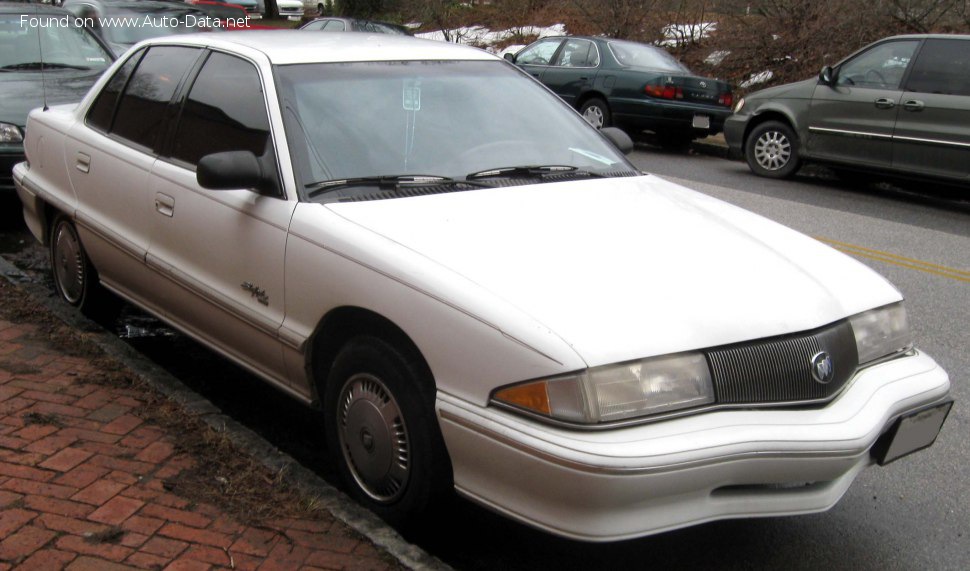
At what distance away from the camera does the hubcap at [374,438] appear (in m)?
3.48

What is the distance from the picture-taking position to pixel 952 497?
4.18 metres

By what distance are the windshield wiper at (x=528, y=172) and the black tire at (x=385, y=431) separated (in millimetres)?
1007

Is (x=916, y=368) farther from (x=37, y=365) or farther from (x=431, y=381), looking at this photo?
(x=37, y=365)

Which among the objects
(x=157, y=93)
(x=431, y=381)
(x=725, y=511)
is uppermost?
(x=157, y=93)

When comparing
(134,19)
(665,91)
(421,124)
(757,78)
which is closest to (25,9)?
(134,19)

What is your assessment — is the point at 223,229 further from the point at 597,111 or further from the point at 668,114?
the point at 597,111

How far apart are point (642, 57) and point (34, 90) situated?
9.11 m

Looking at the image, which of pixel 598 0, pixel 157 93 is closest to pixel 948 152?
pixel 157 93

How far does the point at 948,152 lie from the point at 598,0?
12.9m

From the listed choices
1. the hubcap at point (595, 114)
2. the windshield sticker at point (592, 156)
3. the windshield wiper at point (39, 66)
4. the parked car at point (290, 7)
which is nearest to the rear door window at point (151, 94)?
the windshield sticker at point (592, 156)

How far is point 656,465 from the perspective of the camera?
289 cm

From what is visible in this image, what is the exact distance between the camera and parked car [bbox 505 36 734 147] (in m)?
14.5

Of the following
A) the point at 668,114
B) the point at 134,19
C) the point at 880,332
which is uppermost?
the point at 134,19

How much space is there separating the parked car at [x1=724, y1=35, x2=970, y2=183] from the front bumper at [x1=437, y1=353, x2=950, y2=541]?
871 cm
